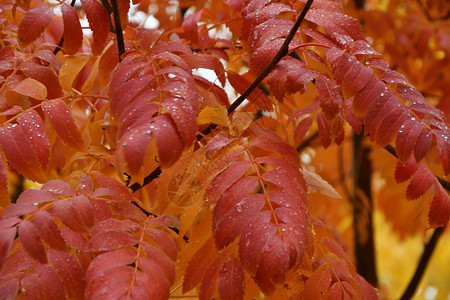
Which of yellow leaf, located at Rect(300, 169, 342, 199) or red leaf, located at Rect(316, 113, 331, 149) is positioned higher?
red leaf, located at Rect(316, 113, 331, 149)

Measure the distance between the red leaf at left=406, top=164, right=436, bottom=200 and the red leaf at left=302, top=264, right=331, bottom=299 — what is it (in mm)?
259

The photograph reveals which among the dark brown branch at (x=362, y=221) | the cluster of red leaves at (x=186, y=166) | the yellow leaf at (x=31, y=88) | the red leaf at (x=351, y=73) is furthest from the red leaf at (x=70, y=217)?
the dark brown branch at (x=362, y=221)

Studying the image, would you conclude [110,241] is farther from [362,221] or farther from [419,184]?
[362,221]

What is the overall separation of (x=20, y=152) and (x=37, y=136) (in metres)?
0.05

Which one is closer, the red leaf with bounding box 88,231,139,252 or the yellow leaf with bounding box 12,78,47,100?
the red leaf with bounding box 88,231,139,252

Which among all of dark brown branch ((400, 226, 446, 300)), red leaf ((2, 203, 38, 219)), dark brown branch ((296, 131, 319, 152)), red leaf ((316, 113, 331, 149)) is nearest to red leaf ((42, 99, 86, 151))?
red leaf ((2, 203, 38, 219))

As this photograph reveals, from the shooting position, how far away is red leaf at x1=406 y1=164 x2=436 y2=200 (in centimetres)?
126

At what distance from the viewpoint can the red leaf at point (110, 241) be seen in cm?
100

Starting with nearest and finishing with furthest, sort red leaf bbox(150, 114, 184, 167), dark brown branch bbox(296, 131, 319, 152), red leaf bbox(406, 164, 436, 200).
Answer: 1. red leaf bbox(150, 114, 184, 167)
2. red leaf bbox(406, 164, 436, 200)
3. dark brown branch bbox(296, 131, 319, 152)

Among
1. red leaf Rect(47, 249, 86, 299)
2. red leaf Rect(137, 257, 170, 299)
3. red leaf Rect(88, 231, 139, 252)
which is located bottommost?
red leaf Rect(47, 249, 86, 299)

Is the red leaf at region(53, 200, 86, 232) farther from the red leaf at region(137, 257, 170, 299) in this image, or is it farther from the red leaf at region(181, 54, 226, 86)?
the red leaf at region(181, 54, 226, 86)

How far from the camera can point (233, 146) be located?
48.1 inches

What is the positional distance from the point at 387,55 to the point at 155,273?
2440 millimetres

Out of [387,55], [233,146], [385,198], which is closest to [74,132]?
[233,146]
